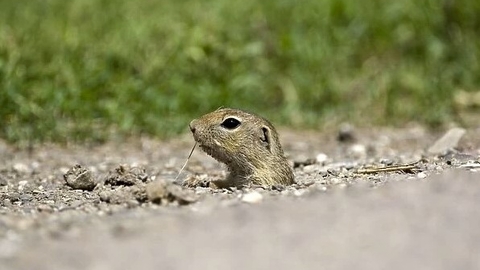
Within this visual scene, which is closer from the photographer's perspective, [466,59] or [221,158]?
[221,158]

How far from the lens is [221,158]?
6.79m

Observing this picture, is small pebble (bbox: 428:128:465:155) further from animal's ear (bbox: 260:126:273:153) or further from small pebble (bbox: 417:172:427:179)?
small pebble (bbox: 417:172:427:179)

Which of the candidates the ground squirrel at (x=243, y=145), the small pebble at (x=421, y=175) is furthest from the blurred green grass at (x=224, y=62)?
the small pebble at (x=421, y=175)

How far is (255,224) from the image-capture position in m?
4.33

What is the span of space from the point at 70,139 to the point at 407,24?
439cm

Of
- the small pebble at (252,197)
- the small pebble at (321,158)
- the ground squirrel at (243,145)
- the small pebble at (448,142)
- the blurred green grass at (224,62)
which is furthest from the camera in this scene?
the blurred green grass at (224,62)

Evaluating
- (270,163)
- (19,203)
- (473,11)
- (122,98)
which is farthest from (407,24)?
(19,203)

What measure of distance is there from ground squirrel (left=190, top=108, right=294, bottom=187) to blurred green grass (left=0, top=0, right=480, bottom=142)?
8.11 ft

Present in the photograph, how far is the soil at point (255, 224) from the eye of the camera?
395 centimetres

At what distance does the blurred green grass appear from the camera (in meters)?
9.05

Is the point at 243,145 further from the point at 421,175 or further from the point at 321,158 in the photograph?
the point at 321,158

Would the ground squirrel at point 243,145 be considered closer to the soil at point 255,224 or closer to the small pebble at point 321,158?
the soil at point 255,224

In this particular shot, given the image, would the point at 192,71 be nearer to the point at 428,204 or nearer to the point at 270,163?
the point at 270,163

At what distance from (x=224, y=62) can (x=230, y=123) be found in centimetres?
351
